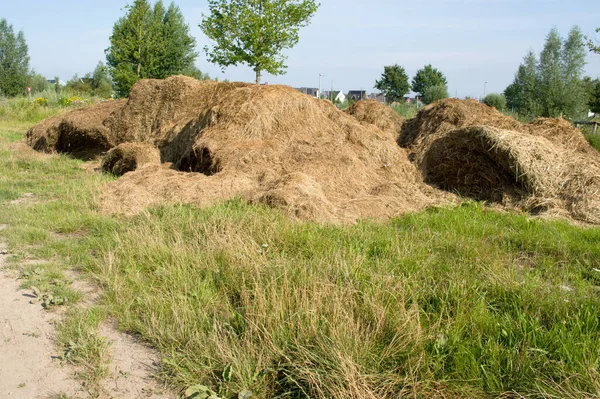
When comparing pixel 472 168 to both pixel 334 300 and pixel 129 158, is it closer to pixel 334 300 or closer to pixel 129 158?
pixel 334 300

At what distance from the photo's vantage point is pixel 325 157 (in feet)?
30.2

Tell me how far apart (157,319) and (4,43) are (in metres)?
68.3

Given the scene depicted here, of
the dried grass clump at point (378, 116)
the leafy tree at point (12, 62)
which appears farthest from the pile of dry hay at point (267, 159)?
the leafy tree at point (12, 62)

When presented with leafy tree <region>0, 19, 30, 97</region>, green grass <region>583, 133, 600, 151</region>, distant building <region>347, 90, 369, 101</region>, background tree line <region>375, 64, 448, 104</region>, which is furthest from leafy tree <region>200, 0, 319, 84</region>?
leafy tree <region>0, 19, 30, 97</region>

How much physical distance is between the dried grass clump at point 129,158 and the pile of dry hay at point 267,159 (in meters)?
0.41

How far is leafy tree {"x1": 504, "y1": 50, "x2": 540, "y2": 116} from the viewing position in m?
42.6

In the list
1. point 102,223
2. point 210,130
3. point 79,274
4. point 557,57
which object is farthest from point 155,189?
point 557,57

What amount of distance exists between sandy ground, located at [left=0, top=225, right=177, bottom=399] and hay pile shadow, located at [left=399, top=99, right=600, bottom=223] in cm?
678

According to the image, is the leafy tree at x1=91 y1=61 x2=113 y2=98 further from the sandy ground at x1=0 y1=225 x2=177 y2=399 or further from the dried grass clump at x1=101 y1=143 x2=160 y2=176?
the sandy ground at x1=0 y1=225 x2=177 y2=399

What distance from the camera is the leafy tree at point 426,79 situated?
177 ft

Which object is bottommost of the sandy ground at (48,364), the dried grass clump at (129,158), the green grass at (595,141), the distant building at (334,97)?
the sandy ground at (48,364)

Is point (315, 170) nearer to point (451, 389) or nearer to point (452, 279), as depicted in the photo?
point (452, 279)

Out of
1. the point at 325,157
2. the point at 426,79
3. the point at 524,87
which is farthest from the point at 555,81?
the point at 325,157

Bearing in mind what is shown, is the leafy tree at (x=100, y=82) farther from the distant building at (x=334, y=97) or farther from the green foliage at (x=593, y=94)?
the green foliage at (x=593, y=94)
